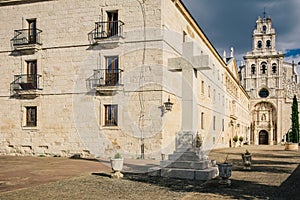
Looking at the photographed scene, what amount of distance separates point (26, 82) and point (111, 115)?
5.61 meters

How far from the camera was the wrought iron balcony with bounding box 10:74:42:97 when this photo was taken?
18.1 m

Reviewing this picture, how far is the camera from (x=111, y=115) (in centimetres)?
1700

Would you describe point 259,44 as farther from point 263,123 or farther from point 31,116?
point 31,116

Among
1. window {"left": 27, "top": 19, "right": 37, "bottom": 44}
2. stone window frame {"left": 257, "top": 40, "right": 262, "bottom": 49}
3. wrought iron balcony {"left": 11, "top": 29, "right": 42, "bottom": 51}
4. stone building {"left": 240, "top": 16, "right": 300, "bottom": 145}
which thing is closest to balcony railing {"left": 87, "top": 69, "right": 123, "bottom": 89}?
wrought iron balcony {"left": 11, "top": 29, "right": 42, "bottom": 51}

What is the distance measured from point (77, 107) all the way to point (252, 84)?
1987 inches

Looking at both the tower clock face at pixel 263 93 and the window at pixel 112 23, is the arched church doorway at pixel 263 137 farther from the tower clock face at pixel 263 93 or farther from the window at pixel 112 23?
the window at pixel 112 23

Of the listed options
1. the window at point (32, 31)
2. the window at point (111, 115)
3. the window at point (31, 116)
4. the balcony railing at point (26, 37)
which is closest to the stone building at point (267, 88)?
the window at point (111, 115)

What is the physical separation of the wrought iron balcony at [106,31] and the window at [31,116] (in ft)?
17.0

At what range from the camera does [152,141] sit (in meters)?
16.1

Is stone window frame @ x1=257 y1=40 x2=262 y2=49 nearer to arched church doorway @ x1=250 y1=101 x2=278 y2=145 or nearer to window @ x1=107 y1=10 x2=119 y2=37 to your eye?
arched church doorway @ x1=250 y1=101 x2=278 y2=145

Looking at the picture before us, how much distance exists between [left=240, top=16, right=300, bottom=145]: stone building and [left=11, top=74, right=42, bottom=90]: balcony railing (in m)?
50.0

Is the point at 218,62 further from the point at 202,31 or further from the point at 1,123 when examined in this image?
the point at 1,123

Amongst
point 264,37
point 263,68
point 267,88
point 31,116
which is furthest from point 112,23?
point 264,37

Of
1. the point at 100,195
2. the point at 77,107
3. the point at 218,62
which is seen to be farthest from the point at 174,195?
the point at 218,62
